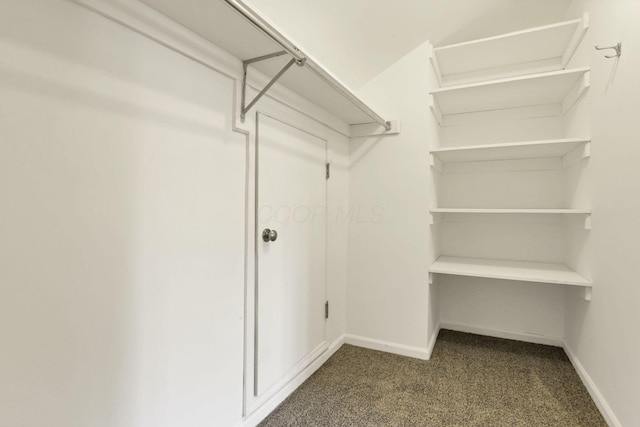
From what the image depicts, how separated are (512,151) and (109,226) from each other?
253 cm

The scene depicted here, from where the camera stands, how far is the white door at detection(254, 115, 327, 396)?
1.66m

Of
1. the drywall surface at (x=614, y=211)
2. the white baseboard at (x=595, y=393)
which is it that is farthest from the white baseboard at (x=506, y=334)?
the drywall surface at (x=614, y=211)

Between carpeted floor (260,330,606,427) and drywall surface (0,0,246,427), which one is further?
carpeted floor (260,330,606,427)

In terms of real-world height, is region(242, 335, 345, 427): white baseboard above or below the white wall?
below

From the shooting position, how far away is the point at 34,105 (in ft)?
2.71

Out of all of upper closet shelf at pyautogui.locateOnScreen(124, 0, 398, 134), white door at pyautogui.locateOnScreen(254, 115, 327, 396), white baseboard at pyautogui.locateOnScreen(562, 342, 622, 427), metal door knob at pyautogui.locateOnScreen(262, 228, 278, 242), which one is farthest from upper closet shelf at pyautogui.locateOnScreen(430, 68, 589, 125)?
white baseboard at pyautogui.locateOnScreen(562, 342, 622, 427)

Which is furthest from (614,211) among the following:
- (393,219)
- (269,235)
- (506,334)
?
(269,235)

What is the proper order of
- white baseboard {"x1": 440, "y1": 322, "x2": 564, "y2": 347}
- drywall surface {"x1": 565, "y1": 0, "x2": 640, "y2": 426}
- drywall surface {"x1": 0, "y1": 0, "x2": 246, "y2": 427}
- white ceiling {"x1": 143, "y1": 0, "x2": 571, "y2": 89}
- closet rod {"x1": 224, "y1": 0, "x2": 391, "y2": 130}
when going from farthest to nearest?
white baseboard {"x1": 440, "y1": 322, "x2": 564, "y2": 347}, white ceiling {"x1": 143, "y1": 0, "x2": 571, "y2": 89}, drywall surface {"x1": 565, "y1": 0, "x2": 640, "y2": 426}, closet rod {"x1": 224, "y1": 0, "x2": 391, "y2": 130}, drywall surface {"x1": 0, "y1": 0, "x2": 246, "y2": 427}

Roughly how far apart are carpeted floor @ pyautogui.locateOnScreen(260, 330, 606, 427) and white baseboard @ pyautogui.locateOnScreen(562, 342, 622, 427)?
0.03 metres

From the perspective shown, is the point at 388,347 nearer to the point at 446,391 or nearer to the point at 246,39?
the point at 446,391

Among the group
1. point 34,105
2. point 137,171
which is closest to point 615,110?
point 137,171

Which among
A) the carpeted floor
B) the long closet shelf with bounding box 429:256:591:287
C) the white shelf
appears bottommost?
the carpeted floor

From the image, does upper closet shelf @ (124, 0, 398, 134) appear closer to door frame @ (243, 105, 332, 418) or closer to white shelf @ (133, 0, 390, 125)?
white shelf @ (133, 0, 390, 125)

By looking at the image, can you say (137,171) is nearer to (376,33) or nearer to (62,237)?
(62,237)
